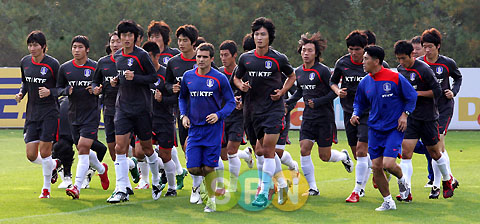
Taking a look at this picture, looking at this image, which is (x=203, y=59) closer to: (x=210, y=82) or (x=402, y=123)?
(x=210, y=82)

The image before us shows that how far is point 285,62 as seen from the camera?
10641mm

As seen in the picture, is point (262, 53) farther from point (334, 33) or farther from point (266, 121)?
point (334, 33)

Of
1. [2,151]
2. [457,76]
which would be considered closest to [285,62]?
[457,76]

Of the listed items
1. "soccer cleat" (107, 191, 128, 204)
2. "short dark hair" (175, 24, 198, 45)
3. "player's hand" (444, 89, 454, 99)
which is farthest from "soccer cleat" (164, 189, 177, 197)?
"player's hand" (444, 89, 454, 99)

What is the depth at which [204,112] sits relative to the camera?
988 cm

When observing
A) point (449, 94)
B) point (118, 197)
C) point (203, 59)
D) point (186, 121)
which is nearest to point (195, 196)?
point (118, 197)

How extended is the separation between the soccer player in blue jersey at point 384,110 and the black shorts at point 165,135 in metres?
2.91

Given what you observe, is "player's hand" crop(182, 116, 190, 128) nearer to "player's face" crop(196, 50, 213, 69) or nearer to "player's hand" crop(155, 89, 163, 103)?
"player's face" crop(196, 50, 213, 69)

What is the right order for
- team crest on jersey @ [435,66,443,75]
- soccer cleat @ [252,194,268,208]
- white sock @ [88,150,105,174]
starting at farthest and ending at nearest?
white sock @ [88,150,105,174] → team crest on jersey @ [435,66,443,75] → soccer cleat @ [252,194,268,208]

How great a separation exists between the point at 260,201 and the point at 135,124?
1945 mm

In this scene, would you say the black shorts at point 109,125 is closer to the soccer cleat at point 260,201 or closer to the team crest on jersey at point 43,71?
the team crest on jersey at point 43,71

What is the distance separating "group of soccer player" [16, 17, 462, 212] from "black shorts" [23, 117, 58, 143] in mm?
16

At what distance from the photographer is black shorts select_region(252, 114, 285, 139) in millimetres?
10492

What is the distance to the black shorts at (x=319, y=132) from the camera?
11.6m
